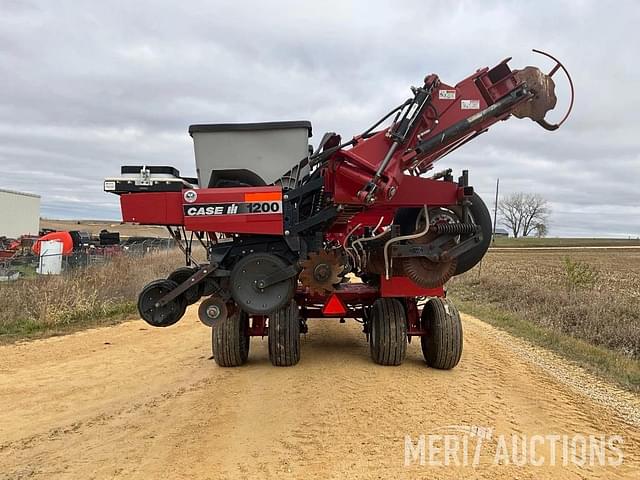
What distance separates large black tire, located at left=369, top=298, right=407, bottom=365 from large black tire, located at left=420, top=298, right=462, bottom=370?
0.41 meters

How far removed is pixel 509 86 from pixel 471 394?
356 cm

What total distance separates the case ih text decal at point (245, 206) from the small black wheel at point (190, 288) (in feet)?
1.96

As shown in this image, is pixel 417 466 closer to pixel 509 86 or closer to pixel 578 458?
pixel 578 458

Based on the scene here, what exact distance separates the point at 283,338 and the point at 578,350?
551 cm

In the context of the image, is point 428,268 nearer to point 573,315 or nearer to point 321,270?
point 321,270

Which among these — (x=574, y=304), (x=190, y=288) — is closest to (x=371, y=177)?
(x=190, y=288)

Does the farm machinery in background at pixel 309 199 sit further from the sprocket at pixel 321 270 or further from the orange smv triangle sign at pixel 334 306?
the orange smv triangle sign at pixel 334 306

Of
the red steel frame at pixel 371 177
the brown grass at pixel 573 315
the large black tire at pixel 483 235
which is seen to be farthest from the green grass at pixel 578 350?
the red steel frame at pixel 371 177

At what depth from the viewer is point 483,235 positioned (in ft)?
18.2

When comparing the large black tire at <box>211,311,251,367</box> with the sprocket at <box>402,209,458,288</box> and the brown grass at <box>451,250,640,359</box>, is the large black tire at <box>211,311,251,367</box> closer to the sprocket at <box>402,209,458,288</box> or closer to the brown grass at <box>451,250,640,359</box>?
the sprocket at <box>402,209,458,288</box>

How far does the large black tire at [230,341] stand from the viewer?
7.97m

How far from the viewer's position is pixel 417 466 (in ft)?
14.8

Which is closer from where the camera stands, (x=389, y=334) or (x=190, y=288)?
(x=190, y=288)

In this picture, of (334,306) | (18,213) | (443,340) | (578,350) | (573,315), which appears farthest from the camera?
(18,213)
